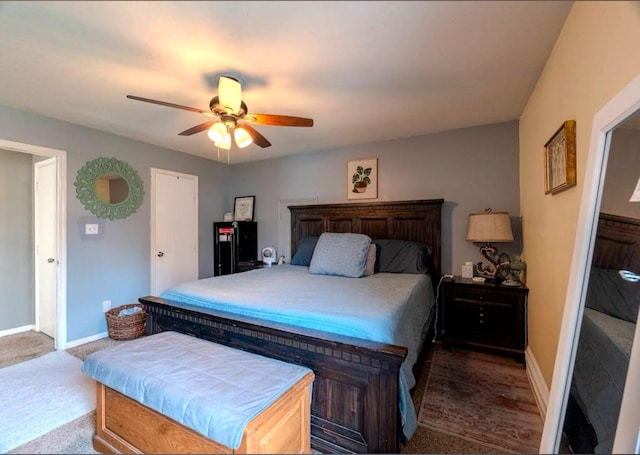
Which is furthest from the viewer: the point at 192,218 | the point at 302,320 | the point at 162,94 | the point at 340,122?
the point at 192,218

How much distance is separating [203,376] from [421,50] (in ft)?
7.25

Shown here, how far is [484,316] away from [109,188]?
172 inches

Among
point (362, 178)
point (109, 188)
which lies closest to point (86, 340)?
point (109, 188)

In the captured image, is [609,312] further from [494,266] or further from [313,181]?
[313,181]

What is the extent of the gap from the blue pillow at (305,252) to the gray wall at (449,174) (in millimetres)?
696

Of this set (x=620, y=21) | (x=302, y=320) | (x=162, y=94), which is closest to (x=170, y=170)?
(x=162, y=94)

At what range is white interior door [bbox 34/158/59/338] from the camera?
3.20 m

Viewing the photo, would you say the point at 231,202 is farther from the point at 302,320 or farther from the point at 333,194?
the point at 302,320

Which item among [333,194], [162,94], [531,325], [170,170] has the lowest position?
[531,325]

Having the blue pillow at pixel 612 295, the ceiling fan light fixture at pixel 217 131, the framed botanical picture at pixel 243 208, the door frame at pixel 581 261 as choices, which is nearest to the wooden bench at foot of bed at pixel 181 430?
the door frame at pixel 581 261

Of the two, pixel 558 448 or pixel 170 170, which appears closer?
pixel 558 448

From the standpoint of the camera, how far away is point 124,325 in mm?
3129

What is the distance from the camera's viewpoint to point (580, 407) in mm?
1111

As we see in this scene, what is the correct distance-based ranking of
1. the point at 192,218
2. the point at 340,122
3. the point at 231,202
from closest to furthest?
the point at 340,122 → the point at 192,218 → the point at 231,202
